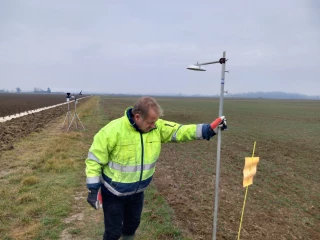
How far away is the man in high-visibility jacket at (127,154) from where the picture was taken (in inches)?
110

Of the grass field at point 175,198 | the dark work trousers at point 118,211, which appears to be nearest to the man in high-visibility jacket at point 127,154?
the dark work trousers at point 118,211

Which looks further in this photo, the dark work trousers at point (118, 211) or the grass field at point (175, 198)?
the grass field at point (175, 198)

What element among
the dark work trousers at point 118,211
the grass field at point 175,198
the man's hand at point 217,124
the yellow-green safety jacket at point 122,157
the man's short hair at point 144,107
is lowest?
the grass field at point 175,198

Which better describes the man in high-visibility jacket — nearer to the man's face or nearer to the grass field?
the man's face

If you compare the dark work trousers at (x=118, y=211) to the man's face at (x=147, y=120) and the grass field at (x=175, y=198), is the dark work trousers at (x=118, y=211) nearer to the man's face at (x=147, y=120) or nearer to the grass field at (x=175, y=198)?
the man's face at (x=147, y=120)

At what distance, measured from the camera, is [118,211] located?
10.0 feet

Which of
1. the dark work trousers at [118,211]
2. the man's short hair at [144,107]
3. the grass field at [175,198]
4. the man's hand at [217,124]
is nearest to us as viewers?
the man's short hair at [144,107]

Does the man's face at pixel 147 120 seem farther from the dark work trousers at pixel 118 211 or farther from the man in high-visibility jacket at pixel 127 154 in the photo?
the dark work trousers at pixel 118 211

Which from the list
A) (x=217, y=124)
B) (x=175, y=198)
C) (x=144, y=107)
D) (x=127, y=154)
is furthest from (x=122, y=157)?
(x=175, y=198)

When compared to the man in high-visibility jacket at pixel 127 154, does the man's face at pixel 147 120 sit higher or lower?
higher

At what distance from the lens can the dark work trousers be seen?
3.04 metres

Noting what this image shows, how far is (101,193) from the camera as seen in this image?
3117 millimetres

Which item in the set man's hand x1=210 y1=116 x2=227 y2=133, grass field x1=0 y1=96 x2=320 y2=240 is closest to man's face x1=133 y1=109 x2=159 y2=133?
man's hand x1=210 y1=116 x2=227 y2=133

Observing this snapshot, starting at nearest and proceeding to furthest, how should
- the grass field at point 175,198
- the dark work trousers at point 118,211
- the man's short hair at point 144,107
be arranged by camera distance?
1. the man's short hair at point 144,107
2. the dark work trousers at point 118,211
3. the grass field at point 175,198
